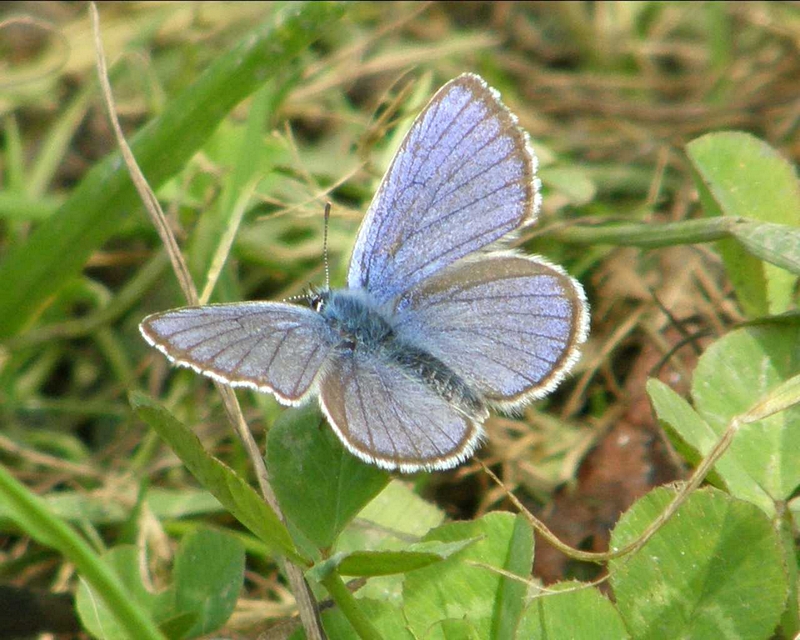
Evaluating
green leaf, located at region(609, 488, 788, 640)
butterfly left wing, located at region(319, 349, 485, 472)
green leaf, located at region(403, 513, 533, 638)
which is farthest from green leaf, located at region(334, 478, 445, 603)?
green leaf, located at region(609, 488, 788, 640)

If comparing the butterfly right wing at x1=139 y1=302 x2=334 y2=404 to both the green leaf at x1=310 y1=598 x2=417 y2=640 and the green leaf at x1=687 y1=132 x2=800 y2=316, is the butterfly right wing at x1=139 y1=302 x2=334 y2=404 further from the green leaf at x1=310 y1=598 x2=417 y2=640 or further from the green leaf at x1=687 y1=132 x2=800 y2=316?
the green leaf at x1=687 y1=132 x2=800 y2=316

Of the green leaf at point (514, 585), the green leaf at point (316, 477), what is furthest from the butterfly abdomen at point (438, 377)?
the green leaf at point (514, 585)

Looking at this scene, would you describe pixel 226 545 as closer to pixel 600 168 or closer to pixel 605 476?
pixel 605 476

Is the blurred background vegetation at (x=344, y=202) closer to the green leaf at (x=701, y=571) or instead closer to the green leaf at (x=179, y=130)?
the green leaf at (x=179, y=130)

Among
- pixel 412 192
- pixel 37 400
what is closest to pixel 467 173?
pixel 412 192

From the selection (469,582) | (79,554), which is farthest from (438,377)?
(79,554)

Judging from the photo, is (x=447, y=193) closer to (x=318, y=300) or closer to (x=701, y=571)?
(x=318, y=300)
